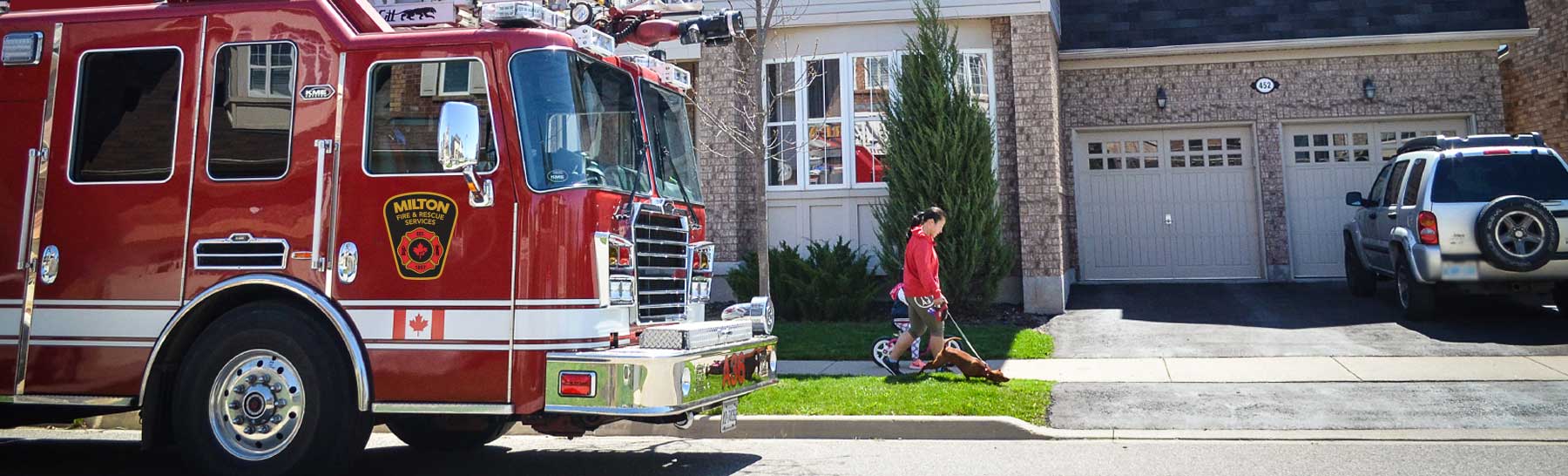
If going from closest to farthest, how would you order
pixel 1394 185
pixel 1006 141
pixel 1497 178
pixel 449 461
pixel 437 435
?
1. pixel 449 461
2. pixel 437 435
3. pixel 1497 178
4. pixel 1394 185
5. pixel 1006 141

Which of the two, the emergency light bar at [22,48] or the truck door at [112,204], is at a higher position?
the emergency light bar at [22,48]

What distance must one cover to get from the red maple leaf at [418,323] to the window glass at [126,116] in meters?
1.68

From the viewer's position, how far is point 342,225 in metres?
5.46

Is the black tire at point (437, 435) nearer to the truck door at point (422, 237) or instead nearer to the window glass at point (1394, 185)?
the truck door at point (422, 237)

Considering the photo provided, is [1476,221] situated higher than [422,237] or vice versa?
[1476,221]

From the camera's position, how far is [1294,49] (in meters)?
15.3

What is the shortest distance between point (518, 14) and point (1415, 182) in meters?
10.1

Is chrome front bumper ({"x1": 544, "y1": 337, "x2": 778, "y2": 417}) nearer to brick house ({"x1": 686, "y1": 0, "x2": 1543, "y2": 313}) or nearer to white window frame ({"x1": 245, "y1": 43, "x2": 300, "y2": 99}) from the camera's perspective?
white window frame ({"x1": 245, "y1": 43, "x2": 300, "y2": 99})

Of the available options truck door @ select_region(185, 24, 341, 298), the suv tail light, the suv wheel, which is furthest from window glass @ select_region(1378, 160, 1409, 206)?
truck door @ select_region(185, 24, 341, 298)

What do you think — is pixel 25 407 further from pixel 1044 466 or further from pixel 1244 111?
pixel 1244 111

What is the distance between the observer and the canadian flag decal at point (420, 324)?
17.5 feet

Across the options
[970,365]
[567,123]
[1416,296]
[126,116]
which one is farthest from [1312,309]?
[126,116]

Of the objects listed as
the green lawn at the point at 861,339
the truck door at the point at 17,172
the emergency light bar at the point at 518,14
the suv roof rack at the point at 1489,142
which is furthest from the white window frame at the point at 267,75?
the suv roof rack at the point at 1489,142

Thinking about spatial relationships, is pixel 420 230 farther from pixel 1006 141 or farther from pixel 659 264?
pixel 1006 141
